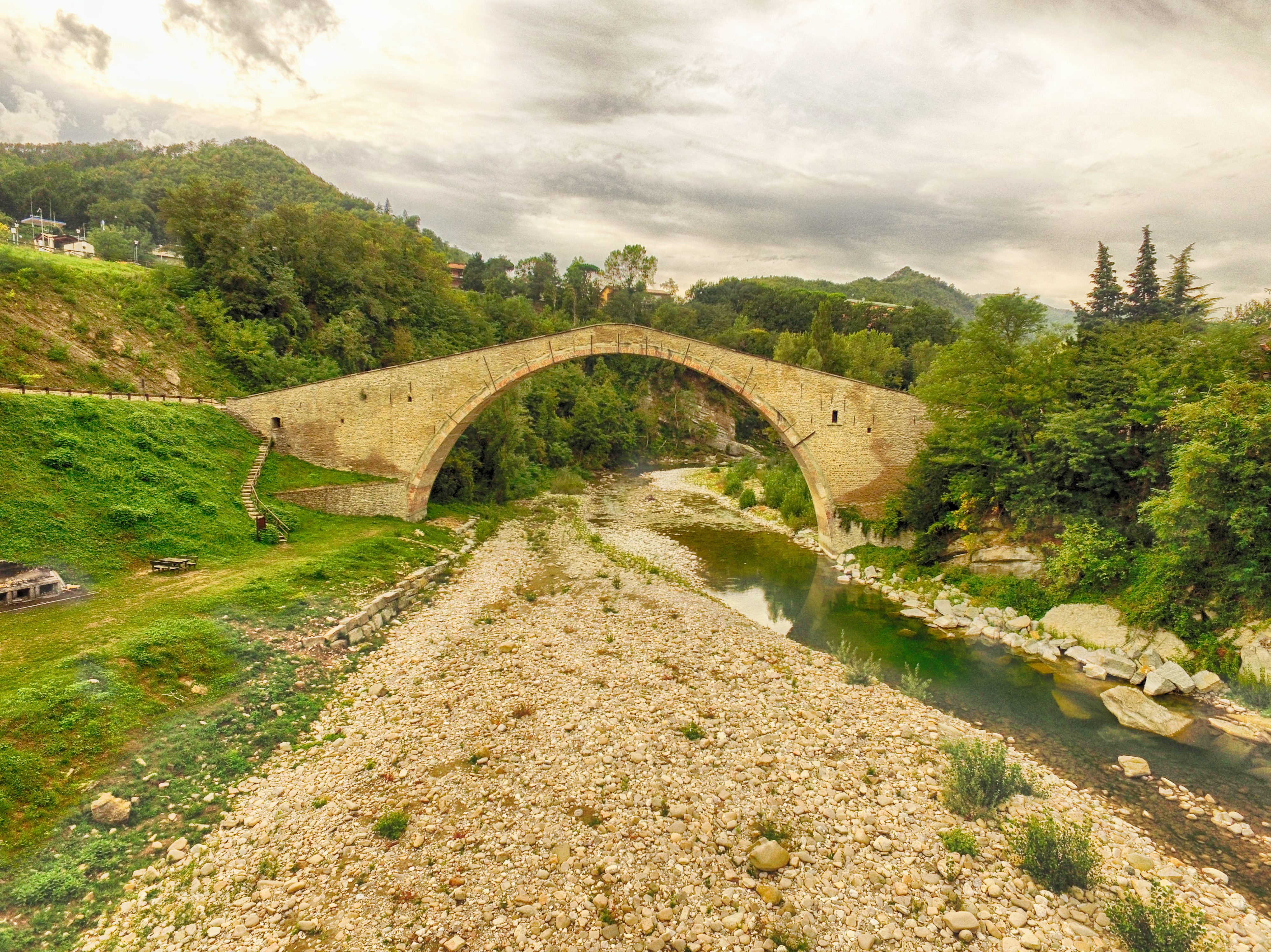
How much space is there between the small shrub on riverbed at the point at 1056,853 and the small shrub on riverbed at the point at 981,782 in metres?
0.41

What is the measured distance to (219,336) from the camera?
2533 cm

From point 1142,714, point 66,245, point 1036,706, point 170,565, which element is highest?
point 66,245

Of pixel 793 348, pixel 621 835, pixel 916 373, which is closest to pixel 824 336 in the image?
pixel 793 348

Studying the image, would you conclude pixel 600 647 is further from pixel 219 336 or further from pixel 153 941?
pixel 219 336

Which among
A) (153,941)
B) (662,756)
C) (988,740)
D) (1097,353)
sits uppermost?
(1097,353)

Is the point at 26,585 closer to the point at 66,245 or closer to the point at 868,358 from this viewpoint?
the point at 868,358

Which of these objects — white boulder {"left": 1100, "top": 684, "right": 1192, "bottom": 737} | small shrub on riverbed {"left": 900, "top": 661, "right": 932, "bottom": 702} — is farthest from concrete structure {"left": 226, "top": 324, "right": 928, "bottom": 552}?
white boulder {"left": 1100, "top": 684, "right": 1192, "bottom": 737}

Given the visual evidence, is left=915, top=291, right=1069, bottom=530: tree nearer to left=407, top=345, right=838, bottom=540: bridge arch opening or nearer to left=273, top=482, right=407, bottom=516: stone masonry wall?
left=407, top=345, right=838, bottom=540: bridge arch opening

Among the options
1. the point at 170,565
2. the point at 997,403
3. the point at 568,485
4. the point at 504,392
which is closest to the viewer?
the point at 170,565

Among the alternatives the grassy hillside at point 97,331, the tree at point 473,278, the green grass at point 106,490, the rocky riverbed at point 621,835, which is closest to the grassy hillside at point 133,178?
the grassy hillside at point 97,331

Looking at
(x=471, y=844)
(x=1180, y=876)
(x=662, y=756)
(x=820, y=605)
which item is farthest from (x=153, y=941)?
(x=820, y=605)

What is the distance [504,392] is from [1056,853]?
67.2 ft

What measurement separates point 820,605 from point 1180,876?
9.66 m

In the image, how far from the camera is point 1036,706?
10.1 meters
